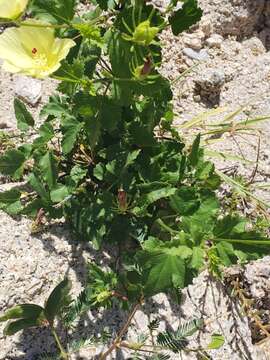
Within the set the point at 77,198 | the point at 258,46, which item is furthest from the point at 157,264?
the point at 258,46

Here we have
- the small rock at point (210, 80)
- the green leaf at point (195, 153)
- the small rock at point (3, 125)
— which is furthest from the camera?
the small rock at point (210, 80)

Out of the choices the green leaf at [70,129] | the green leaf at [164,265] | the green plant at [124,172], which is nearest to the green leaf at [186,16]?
the green plant at [124,172]

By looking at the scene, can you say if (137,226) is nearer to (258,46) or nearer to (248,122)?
(248,122)

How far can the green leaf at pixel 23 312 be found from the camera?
5.33ft

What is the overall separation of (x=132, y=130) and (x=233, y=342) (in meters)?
0.85

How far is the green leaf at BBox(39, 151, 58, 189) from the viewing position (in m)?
1.79

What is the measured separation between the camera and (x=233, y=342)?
1954mm

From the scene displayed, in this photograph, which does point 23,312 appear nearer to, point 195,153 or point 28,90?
point 195,153

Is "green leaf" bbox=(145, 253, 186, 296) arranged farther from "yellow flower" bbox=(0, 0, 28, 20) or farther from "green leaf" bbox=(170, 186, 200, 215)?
"yellow flower" bbox=(0, 0, 28, 20)

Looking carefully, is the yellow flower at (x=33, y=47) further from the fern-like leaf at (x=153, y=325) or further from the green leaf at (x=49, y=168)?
the fern-like leaf at (x=153, y=325)

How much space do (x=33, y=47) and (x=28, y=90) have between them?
33.9 inches

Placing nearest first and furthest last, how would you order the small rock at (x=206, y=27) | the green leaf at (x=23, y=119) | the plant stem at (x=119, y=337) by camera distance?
the plant stem at (x=119, y=337) < the green leaf at (x=23, y=119) < the small rock at (x=206, y=27)

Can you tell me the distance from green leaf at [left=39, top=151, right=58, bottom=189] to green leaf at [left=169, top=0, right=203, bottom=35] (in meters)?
0.58

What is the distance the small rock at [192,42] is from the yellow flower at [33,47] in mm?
1222
